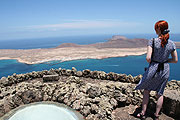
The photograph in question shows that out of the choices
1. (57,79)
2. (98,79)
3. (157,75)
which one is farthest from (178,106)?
(57,79)

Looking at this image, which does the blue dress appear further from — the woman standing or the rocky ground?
the rocky ground

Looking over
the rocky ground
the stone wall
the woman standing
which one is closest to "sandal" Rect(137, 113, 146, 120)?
the woman standing

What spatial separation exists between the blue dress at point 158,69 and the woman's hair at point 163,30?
0.31ft

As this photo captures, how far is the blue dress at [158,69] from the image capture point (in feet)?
12.1

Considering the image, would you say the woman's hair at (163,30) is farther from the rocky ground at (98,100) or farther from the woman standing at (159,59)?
the rocky ground at (98,100)

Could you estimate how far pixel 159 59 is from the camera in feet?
12.5

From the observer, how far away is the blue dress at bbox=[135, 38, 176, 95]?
369 centimetres

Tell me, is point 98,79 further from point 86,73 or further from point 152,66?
point 152,66

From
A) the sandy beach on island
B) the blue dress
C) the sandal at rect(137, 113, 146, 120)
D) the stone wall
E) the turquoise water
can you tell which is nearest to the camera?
the blue dress

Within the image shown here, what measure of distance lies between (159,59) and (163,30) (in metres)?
0.78

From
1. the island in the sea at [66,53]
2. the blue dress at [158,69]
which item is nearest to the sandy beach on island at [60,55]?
the island in the sea at [66,53]

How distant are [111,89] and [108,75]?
11.5 feet

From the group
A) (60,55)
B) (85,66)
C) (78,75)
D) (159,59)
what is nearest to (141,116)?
(159,59)

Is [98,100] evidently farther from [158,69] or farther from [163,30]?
[163,30]
